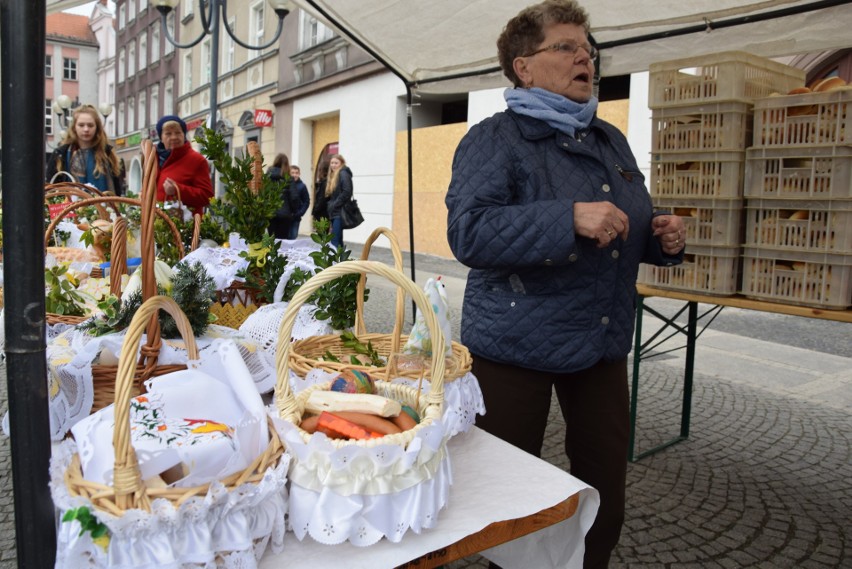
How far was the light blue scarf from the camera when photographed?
167 cm

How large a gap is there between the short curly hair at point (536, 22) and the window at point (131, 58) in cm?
3552

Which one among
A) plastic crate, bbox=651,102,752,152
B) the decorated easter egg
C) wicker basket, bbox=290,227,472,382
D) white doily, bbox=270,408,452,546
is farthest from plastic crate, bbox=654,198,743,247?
white doily, bbox=270,408,452,546

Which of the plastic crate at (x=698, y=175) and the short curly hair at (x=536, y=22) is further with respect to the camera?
the plastic crate at (x=698, y=175)

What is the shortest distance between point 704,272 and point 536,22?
Result: 4.91 feet

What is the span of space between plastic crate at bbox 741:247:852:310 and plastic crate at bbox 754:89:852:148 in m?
0.41

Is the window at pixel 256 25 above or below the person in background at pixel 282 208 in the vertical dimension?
above

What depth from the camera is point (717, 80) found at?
2617 millimetres

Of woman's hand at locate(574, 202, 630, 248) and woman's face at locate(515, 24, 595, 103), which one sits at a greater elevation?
woman's face at locate(515, 24, 595, 103)

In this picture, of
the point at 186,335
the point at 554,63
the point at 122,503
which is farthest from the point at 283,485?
the point at 554,63

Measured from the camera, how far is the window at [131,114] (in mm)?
33278

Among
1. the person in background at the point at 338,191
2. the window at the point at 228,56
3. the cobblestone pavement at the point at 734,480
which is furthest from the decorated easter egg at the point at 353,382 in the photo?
the window at the point at 228,56

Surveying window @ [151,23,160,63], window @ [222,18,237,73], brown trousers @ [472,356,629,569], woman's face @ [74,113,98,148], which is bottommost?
brown trousers @ [472,356,629,569]

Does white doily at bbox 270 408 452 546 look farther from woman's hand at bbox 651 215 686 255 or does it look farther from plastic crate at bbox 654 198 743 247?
plastic crate at bbox 654 198 743 247

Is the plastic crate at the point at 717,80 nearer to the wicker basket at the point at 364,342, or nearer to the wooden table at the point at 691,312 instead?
the wooden table at the point at 691,312
